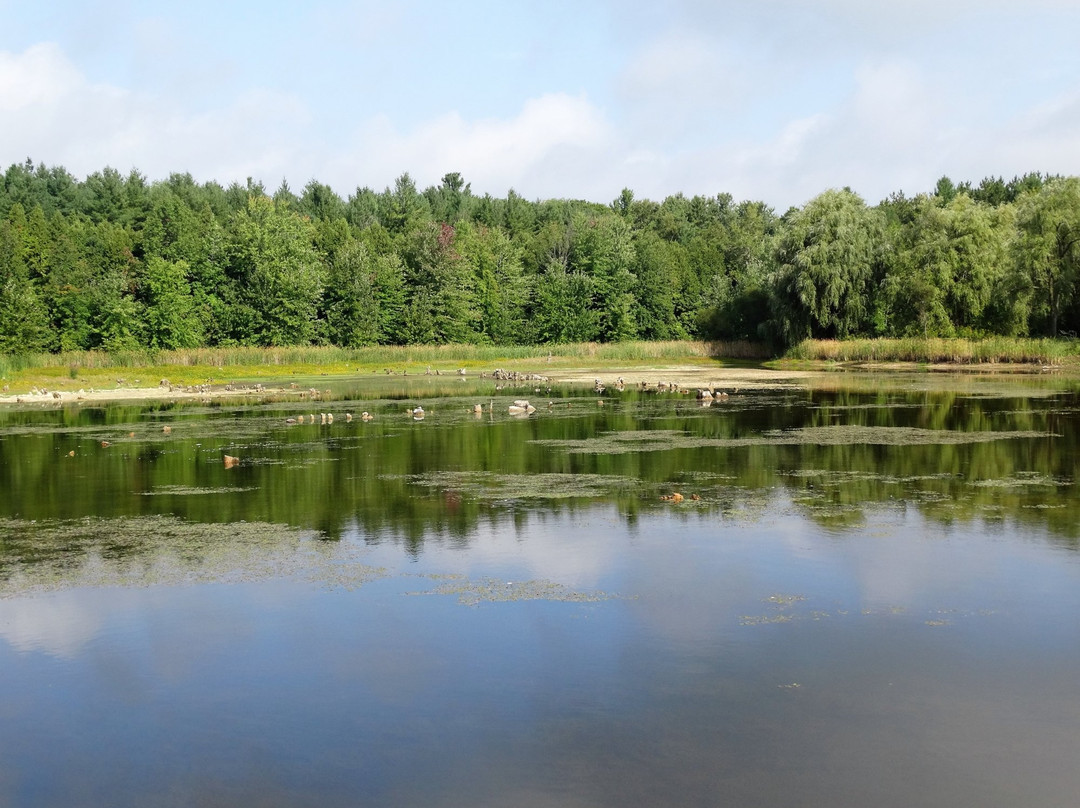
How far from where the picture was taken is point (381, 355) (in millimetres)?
82562

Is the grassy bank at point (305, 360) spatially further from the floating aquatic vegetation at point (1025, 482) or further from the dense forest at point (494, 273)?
the floating aquatic vegetation at point (1025, 482)

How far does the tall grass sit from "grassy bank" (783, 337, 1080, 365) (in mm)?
12121

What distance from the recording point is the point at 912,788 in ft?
23.6

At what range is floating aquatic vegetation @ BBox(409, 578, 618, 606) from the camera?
1196 cm

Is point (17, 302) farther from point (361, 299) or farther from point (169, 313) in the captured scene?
point (361, 299)

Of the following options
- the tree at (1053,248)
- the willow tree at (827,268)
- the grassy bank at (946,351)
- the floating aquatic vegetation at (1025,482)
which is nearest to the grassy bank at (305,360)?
the willow tree at (827,268)

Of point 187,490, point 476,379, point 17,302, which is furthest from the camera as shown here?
point 17,302

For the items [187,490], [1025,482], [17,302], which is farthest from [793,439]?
[17,302]

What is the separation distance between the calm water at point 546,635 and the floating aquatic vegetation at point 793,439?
3.23m

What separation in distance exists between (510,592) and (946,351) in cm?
6028

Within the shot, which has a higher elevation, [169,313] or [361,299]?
[361,299]

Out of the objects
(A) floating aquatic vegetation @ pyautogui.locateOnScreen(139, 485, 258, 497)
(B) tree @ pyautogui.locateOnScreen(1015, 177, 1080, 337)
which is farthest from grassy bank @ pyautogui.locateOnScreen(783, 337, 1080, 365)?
(A) floating aquatic vegetation @ pyautogui.locateOnScreen(139, 485, 258, 497)

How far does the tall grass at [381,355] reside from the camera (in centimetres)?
6619

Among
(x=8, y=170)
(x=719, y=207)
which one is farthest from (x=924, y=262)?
(x=8, y=170)
